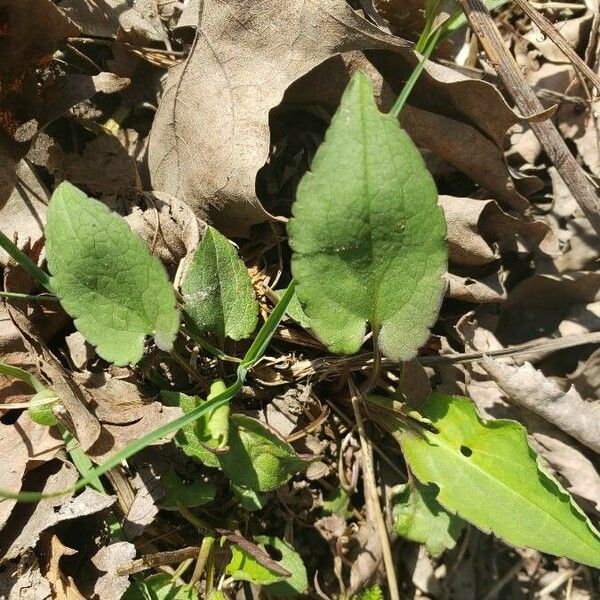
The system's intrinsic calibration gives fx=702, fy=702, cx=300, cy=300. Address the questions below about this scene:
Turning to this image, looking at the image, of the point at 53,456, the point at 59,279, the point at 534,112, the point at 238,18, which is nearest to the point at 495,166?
the point at 534,112

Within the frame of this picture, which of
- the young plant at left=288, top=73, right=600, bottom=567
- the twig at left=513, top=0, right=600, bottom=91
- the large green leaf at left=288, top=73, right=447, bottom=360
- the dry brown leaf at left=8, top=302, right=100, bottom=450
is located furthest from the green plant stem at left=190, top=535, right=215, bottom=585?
the twig at left=513, top=0, right=600, bottom=91

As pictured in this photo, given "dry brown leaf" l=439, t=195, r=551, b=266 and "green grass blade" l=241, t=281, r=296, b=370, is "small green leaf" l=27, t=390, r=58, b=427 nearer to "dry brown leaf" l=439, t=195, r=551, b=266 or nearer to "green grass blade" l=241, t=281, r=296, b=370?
"green grass blade" l=241, t=281, r=296, b=370

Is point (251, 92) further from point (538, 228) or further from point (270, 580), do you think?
point (270, 580)

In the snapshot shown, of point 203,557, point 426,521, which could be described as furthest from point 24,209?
point 426,521

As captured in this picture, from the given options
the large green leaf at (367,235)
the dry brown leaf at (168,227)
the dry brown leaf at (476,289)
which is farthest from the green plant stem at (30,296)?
the dry brown leaf at (476,289)

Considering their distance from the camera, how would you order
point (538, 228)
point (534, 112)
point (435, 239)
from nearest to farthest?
point (435, 239), point (534, 112), point (538, 228)

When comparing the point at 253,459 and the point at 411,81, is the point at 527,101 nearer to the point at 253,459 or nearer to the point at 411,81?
the point at 411,81

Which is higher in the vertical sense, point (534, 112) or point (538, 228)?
point (534, 112)

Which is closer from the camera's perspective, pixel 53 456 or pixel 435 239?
pixel 435 239
